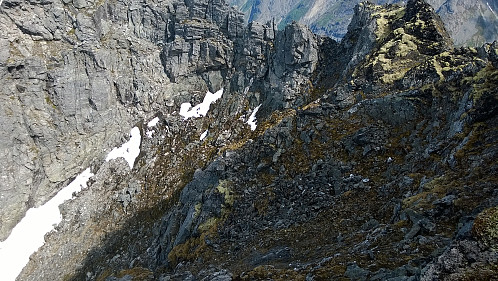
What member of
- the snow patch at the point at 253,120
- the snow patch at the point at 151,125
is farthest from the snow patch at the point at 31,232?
the snow patch at the point at 253,120

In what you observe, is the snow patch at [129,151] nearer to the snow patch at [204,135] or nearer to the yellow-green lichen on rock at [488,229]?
the snow patch at [204,135]

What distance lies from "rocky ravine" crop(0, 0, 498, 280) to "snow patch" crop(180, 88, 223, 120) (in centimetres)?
169

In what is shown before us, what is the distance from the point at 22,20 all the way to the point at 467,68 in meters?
76.2

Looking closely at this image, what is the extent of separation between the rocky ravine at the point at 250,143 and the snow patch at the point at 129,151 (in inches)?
73.3

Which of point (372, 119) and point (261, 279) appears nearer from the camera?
point (261, 279)

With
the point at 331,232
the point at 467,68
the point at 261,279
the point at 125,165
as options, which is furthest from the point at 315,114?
the point at 125,165

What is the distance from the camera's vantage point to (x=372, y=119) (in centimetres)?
2686

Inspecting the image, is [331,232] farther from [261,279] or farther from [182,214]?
[182,214]

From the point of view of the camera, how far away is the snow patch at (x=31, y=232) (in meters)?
54.9

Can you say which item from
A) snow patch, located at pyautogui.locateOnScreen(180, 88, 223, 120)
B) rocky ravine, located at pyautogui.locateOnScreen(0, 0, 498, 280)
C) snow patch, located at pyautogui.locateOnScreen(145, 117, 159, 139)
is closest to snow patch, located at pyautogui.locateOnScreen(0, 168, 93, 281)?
rocky ravine, located at pyautogui.locateOnScreen(0, 0, 498, 280)

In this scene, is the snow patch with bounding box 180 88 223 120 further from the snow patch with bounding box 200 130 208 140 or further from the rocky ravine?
the snow patch with bounding box 200 130 208 140

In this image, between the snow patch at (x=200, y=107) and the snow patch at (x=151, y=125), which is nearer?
the snow patch at (x=151, y=125)

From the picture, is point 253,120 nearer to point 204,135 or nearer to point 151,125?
point 204,135

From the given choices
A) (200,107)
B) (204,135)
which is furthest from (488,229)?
(200,107)
